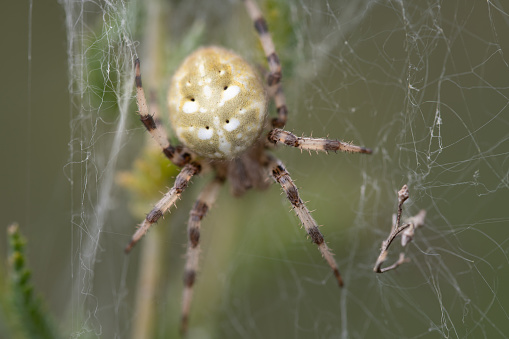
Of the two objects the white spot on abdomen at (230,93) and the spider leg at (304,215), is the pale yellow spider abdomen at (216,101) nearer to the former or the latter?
the white spot on abdomen at (230,93)

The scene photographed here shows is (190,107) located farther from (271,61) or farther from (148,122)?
(271,61)

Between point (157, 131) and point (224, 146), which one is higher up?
point (157, 131)

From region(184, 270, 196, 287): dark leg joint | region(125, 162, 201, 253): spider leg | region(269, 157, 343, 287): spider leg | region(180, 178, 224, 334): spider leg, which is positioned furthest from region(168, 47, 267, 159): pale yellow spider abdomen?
region(184, 270, 196, 287): dark leg joint

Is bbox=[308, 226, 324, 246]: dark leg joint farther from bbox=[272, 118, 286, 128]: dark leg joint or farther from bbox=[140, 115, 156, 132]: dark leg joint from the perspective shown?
bbox=[140, 115, 156, 132]: dark leg joint

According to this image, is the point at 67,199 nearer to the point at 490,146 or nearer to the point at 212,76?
the point at 212,76

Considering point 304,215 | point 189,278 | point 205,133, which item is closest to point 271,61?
point 205,133

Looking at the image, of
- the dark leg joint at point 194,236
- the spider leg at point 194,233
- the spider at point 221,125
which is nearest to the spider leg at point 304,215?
the spider at point 221,125

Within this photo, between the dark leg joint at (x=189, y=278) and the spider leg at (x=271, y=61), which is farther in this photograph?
the dark leg joint at (x=189, y=278)
